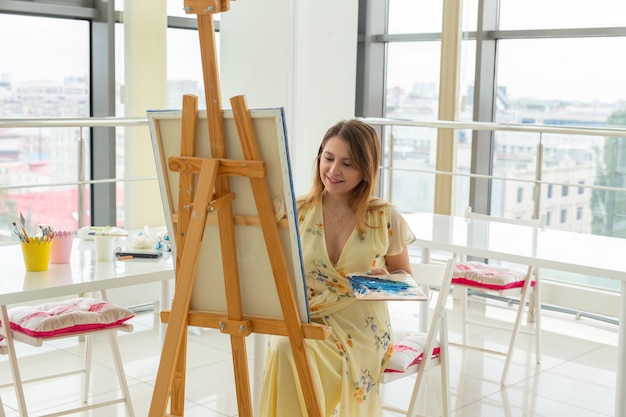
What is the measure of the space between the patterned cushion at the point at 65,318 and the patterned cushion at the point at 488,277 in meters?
1.69

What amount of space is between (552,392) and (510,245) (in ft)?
2.70

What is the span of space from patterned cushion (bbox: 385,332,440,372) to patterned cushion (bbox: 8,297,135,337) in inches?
35.6

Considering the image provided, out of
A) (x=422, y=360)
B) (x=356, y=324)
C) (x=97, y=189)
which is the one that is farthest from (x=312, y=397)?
(x=97, y=189)

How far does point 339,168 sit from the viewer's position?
268 centimetres

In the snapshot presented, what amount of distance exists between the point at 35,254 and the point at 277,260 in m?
0.99

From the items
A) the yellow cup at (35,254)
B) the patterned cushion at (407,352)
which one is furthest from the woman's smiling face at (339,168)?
the yellow cup at (35,254)

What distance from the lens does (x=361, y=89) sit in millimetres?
6031

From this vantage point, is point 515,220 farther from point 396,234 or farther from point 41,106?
point 41,106

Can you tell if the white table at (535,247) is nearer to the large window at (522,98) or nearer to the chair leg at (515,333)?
the chair leg at (515,333)

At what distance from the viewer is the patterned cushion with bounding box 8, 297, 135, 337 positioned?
282cm

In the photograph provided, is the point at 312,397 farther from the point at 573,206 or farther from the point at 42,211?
the point at 573,206

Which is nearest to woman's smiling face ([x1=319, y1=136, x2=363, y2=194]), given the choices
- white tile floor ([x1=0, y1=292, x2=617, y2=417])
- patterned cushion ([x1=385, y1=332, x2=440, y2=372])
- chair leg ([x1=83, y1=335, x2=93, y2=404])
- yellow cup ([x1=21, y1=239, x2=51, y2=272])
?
patterned cushion ([x1=385, y1=332, x2=440, y2=372])

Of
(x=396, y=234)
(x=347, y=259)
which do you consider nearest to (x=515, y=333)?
(x=396, y=234)

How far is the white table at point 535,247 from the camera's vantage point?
3043 millimetres
